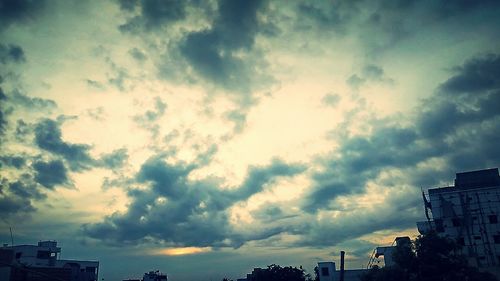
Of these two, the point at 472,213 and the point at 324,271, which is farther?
the point at 324,271

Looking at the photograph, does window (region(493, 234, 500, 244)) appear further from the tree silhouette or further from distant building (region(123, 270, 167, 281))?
distant building (region(123, 270, 167, 281))

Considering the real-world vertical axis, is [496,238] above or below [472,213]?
below

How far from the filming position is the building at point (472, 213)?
48.1 metres

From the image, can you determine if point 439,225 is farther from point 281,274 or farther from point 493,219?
point 281,274

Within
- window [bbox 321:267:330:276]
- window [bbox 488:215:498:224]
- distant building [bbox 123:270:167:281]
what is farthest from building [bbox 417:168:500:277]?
distant building [bbox 123:270:167:281]

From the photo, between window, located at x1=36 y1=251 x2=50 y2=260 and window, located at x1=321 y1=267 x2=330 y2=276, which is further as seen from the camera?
window, located at x1=36 y1=251 x2=50 y2=260

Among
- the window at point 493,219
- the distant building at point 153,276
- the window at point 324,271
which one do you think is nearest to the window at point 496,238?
the window at point 493,219

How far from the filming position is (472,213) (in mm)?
49906

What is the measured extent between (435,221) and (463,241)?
4.49m

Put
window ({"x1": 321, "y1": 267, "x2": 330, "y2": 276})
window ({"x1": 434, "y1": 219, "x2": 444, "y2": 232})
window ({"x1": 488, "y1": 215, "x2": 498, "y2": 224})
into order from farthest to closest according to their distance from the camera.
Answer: window ({"x1": 321, "y1": 267, "x2": 330, "y2": 276}) < window ({"x1": 434, "y1": 219, "x2": 444, "y2": 232}) < window ({"x1": 488, "y1": 215, "x2": 498, "y2": 224})

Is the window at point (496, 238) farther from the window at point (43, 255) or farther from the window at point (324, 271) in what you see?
the window at point (43, 255)

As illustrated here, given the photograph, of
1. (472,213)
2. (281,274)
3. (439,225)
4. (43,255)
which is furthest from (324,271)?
(43,255)

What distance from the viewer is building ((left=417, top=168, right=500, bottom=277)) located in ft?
158

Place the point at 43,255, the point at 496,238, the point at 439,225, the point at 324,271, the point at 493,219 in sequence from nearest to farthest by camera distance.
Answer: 1. the point at 496,238
2. the point at 493,219
3. the point at 439,225
4. the point at 324,271
5. the point at 43,255
